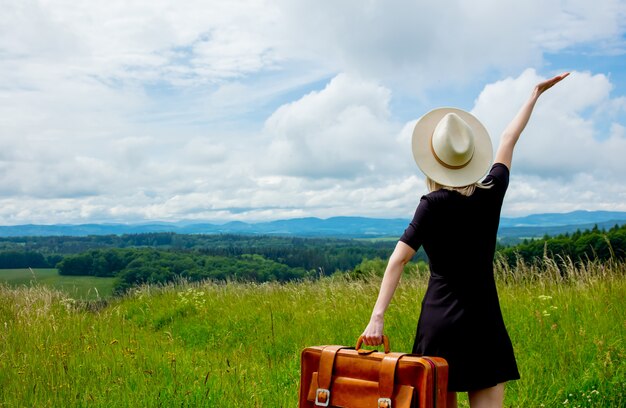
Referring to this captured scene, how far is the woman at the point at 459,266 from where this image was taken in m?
3.17

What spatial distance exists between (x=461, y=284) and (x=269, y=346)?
18.1 feet

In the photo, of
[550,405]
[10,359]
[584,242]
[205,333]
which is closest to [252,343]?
[205,333]

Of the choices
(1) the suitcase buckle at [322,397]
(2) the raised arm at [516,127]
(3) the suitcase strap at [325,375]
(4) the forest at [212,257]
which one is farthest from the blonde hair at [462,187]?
(4) the forest at [212,257]

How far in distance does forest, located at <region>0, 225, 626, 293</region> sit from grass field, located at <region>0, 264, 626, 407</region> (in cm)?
163

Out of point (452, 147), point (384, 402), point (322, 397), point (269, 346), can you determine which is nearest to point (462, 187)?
point (452, 147)

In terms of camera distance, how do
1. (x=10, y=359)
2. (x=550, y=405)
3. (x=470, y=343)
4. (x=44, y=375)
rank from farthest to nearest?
1. (x=10, y=359)
2. (x=44, y=375)
3. (x=550, y=405)
4. (x=470, y=343)

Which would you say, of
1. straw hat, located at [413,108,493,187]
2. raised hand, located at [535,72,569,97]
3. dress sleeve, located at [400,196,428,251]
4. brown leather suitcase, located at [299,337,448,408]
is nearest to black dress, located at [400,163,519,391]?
dress sleeve, located at [400,196,428,251]

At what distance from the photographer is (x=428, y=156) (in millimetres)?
3404

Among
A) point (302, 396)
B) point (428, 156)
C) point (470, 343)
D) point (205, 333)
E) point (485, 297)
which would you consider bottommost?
point (205, 333)

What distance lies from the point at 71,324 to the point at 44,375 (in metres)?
2.84

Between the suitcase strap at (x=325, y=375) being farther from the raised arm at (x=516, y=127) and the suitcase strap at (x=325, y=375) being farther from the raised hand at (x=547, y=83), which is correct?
the raised hand at (x=547, y=83)

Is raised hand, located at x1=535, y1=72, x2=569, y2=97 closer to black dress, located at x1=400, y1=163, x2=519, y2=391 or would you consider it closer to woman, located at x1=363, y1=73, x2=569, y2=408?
woman, located at x1=363, y1=73, x2=569, y2=408

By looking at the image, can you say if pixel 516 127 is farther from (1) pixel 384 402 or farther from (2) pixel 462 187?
(1) pixel 384 402

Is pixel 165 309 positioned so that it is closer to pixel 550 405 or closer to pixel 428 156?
pixel 550 405
